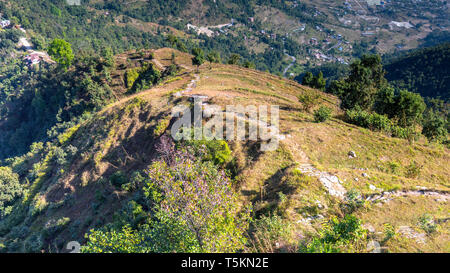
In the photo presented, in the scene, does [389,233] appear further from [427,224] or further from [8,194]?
[8,194]

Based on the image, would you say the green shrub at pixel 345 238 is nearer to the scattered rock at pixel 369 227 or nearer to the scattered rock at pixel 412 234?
the scattered rock at pixel 369 227

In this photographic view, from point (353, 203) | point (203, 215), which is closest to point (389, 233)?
point (353, 203)

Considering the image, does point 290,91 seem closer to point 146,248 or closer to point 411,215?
point 411,215

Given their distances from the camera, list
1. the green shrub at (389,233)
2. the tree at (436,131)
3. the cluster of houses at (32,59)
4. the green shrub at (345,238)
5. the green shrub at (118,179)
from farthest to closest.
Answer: the cluster of houses at (32,59), the green shrub at (118,179), the tree at (436,131), the green shrub at (389,233), the green shrub at (345,238)

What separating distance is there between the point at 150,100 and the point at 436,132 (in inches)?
1522

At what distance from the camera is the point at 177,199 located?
1031 cm

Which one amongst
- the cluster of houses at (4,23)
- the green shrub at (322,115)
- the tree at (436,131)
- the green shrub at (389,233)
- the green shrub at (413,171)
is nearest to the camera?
the green shrub at (389,233)

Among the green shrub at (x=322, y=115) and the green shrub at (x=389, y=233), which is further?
the green shrub at (x=322, y=115)

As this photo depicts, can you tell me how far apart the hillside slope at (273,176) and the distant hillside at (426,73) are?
129m

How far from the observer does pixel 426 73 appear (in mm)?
127812

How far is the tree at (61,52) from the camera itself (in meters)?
72.4

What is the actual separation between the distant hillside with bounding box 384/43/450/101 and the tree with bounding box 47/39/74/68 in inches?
6111

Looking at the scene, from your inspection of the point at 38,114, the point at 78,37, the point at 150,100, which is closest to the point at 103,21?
the point at 78,37

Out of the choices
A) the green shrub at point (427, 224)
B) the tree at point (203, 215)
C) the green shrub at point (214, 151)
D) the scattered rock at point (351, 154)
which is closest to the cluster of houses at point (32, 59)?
the green shrub at point (214, 151)
